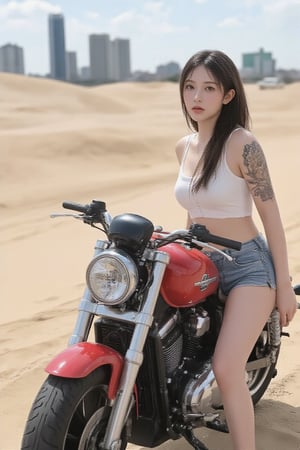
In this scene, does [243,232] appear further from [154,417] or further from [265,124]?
[265,124]

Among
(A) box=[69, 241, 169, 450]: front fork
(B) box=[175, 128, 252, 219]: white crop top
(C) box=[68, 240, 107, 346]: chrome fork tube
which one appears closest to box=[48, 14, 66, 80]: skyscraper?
(B) box=[175, 128, 252, 219]: white crop top

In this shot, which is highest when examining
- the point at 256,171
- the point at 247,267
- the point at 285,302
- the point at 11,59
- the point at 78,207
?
the point at 11,59

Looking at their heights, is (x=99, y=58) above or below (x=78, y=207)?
above

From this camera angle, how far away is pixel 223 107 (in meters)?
3.31

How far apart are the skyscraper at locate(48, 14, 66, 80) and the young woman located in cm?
14886

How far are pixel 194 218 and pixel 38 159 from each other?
1236 cm

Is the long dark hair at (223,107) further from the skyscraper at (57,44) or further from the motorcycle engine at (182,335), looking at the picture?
the skyscraper at (57,44)

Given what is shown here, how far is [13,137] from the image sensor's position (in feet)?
56.1

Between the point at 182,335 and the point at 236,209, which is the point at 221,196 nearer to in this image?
the point at 236,209

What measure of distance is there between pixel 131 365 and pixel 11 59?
118348 mm

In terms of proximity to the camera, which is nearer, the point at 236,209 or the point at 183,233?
the point at 183,233

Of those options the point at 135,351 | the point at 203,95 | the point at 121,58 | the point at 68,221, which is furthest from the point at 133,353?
the point at 121,58

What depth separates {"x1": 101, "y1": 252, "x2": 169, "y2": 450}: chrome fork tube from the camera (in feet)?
9.07

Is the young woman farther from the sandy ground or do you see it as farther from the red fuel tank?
the sandy ground
